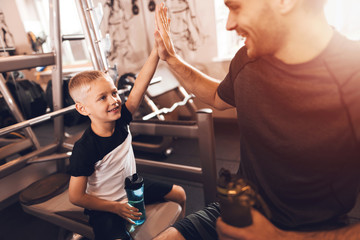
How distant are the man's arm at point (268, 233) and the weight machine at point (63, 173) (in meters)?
0.40

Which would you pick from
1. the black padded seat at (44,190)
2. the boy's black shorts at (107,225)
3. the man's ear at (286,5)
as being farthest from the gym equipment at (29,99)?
the man's ear at (286,5)

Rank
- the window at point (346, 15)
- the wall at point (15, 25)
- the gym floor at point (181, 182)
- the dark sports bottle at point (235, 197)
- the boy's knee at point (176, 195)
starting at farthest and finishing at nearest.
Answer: the wall at point (15, 25) < the window at point (346, 15) < the gym floor at point (181, 182) < the boy's knee at point (176, 195) < the dark sports bottle at point (235, 197)

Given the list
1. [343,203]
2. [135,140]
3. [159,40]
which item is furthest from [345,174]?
[135,140]

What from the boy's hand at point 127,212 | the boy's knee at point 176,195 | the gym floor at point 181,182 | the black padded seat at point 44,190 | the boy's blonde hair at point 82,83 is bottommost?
the gym floor at point 181,182

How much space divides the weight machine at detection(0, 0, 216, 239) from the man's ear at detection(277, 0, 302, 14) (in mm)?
624

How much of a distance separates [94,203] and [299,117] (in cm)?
78

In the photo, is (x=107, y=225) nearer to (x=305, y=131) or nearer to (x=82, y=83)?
(x=82, y=83)

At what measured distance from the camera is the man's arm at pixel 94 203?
2.91 feet

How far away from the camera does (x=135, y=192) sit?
0.90m

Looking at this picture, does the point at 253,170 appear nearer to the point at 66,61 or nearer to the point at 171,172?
the point at 171,172

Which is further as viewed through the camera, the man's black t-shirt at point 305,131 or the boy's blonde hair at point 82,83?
the boy's blonde hair at point 82,83

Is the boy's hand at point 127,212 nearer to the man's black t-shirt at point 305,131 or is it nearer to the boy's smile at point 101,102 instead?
the boy's smile at point 101,102

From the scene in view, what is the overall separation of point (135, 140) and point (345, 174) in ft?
7.55

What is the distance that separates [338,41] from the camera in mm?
562
